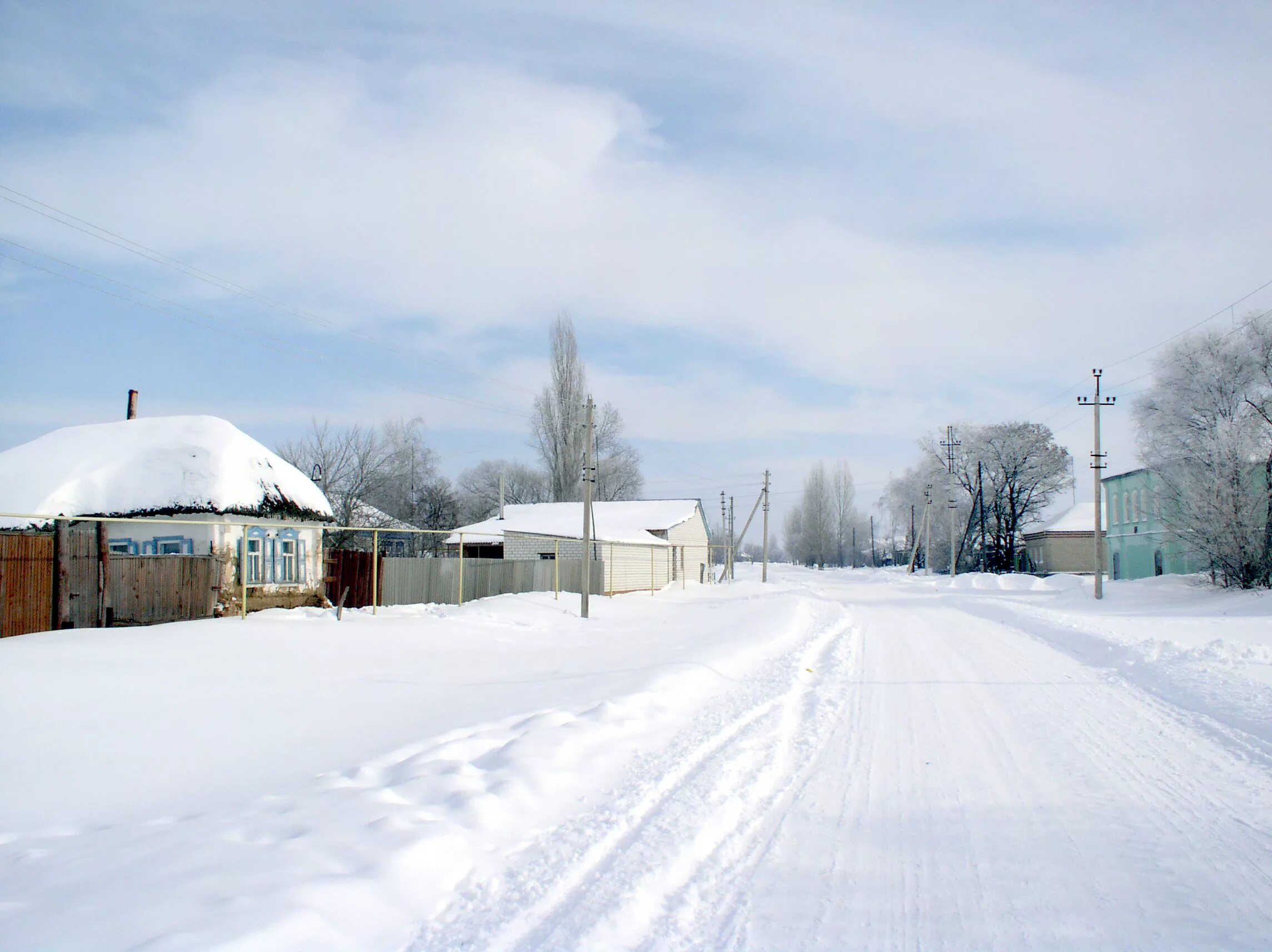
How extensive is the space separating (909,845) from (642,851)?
5.54ft

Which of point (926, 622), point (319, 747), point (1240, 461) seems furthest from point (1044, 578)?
point (319, 747)

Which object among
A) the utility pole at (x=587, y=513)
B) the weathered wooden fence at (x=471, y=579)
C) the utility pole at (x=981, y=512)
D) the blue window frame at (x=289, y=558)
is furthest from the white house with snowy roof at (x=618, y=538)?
the utility pole at (x=981, y=512)

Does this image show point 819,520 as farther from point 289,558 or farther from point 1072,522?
point 289,558

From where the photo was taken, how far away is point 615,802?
5645mm

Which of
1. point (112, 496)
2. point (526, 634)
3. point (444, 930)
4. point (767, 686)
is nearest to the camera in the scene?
point (444, 930)

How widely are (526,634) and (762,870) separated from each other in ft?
42.6

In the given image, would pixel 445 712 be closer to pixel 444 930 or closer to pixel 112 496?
pixel 444 930

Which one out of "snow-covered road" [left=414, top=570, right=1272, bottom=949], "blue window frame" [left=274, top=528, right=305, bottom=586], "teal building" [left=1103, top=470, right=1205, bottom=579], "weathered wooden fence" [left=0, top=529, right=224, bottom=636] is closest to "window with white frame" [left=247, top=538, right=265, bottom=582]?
"blue window frame" [left=274, top=528, right=305, bottom=586]

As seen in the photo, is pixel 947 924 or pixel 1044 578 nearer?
pixel 947 924

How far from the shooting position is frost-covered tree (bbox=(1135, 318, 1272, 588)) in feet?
89.0

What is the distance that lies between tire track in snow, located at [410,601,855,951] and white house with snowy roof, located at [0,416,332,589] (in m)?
13.0

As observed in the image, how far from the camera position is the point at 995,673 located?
11.9 metres

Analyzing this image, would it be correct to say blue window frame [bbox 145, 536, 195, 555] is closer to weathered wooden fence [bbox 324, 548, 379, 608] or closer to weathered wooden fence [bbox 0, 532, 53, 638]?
weathered wooden fence [bbox 324, 548, 379, 608]

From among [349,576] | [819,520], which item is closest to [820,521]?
[819,520]
